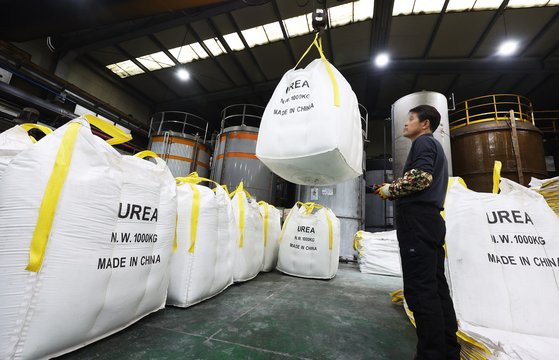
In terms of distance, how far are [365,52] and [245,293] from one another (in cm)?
695

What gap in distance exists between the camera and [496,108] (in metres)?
6.88

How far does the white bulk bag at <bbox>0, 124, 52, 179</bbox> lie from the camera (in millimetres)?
1020

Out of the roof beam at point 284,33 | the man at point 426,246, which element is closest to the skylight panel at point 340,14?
the roof beam at point 284,33

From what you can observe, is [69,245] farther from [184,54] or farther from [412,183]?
[184,54]

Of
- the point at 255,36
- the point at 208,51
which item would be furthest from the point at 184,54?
the point at 255,36

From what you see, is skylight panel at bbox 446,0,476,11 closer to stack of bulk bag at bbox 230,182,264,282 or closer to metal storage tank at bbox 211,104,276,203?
metal storage tank at bbox 211,104,276,203

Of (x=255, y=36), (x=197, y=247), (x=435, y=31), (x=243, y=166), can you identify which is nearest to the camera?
(x=197, y=247)

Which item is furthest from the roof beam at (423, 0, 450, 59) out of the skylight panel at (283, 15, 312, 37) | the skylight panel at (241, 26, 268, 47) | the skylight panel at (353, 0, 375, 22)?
the skylight panel at (241, 26, 268, 47)

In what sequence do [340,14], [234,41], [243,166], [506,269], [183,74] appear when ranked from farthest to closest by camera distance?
[183,74] < [234,41] < [243,166] < [340,14] < [506,269]

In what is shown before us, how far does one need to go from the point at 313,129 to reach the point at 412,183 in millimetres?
588

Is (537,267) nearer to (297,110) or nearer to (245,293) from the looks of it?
(297,110)

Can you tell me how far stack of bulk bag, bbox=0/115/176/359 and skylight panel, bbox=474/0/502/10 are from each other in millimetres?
7291

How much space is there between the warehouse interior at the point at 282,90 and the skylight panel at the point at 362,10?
0.11 ft

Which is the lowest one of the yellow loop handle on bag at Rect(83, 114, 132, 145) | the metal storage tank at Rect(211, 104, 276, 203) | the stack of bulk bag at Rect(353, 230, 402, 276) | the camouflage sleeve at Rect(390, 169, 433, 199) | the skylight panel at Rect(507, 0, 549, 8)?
the stack of bulk bag at Rect(353, 230, 402, 276)
